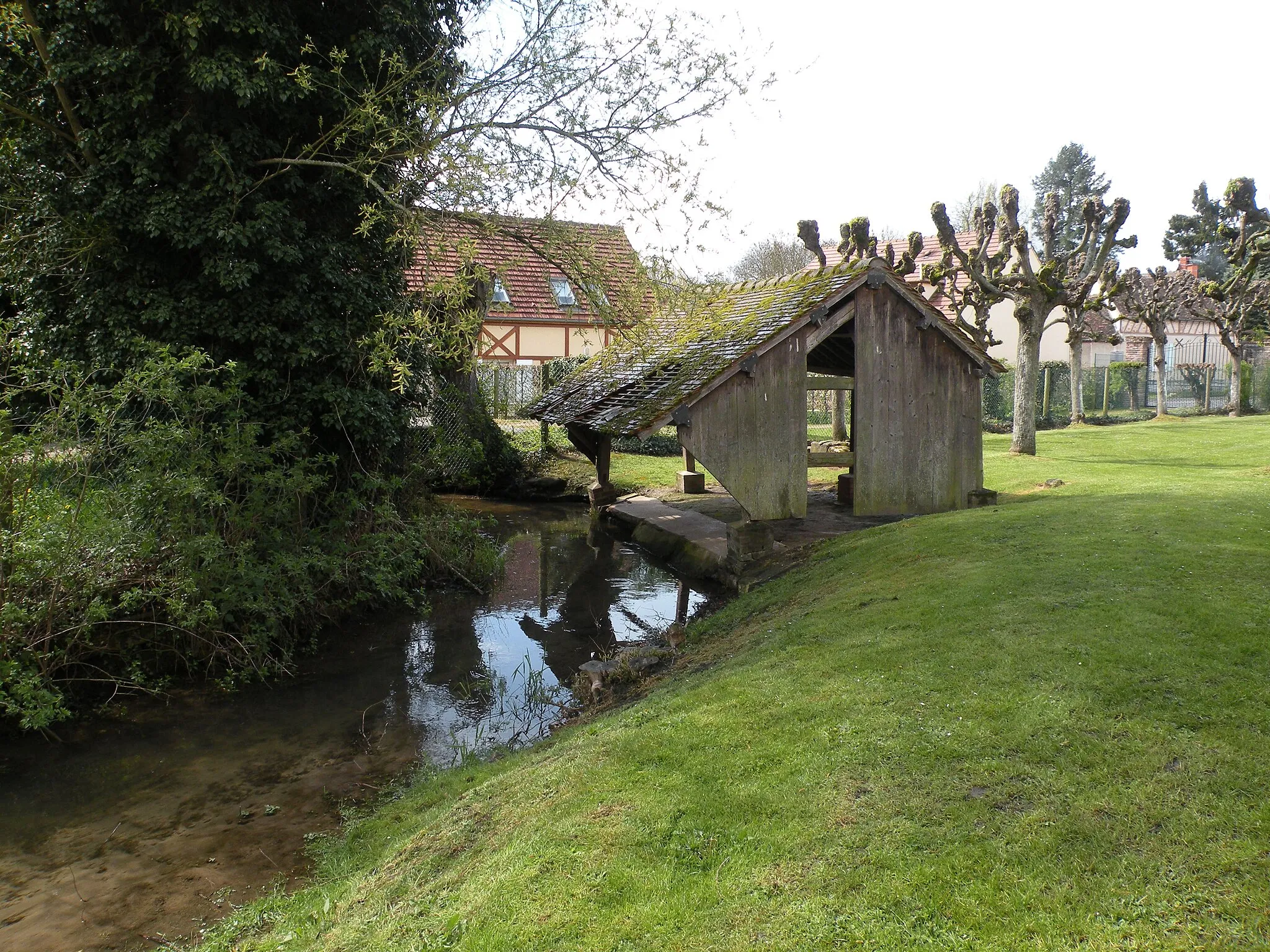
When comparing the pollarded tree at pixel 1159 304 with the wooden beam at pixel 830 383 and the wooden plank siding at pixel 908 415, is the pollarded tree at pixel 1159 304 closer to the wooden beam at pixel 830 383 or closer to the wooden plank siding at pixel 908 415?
the wooden plank siding at pixel 908 415

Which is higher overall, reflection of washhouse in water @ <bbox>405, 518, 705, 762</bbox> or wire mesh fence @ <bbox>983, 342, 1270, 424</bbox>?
wire mesh fence @ <bbox>983, 342, 1270, 424</bbox>

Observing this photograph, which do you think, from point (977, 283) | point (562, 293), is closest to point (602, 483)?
point (977, 283)

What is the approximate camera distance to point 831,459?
13.0 m

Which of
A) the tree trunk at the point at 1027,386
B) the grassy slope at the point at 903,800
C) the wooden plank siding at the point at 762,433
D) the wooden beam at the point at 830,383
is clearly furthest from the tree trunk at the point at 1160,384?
the grassy slope at the point at 903,800

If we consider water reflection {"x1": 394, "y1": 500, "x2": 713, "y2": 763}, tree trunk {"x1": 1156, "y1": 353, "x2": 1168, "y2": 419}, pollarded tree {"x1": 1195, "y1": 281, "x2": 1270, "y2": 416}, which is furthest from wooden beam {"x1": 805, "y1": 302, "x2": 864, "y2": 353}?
tree trunk {"x1": 1156, "y1": 353, "x2": 1168, "y2": 419}

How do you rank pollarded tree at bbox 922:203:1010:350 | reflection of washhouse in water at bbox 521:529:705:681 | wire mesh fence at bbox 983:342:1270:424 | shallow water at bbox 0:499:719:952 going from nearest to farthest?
shallow water at bbox 0:499:719:952, reflection of washhouse in water at bbox 521:529:705:681, pollarded tree at bbox 922:203:1010:350, wire mesh fence at bbox 983:342:1270:424

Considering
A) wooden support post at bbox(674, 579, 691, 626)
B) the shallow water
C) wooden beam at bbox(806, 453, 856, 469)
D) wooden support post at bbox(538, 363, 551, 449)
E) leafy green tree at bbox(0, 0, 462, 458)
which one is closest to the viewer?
the shallow water

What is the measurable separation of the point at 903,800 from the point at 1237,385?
29.6 meters

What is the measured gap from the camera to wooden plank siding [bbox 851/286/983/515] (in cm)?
1197

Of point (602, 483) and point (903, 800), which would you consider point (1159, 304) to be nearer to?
point (602, 483)

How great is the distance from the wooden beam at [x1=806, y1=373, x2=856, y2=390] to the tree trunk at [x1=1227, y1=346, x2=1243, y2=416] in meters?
21.6

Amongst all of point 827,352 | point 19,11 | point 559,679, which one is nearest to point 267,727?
point 559,679

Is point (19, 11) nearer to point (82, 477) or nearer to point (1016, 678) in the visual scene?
point (82, 477)

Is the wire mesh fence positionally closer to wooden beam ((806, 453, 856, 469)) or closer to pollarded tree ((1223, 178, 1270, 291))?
pollarded tree ((1223, 178, 1270, 291))
